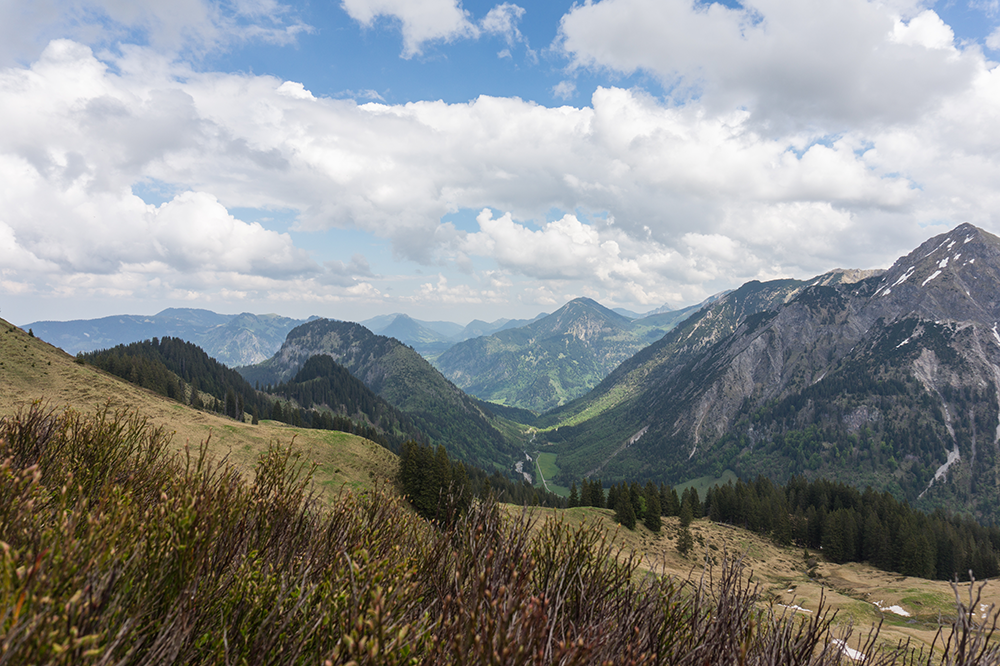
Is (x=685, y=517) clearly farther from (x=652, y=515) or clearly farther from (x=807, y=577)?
(x=807, y=577)

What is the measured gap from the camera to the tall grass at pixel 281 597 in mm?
7230

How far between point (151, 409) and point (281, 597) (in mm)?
76397

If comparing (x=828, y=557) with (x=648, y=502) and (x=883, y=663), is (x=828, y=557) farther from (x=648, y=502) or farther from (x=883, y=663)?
(x=883, y=663)

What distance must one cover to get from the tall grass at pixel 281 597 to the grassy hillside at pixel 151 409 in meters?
47.5

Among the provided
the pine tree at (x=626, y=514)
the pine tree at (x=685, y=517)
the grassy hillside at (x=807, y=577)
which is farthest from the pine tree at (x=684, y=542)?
the pine tree at (x=626, y=514)

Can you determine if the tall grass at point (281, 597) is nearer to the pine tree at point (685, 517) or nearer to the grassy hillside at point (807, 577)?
the grassy hillside at point (807, 577)

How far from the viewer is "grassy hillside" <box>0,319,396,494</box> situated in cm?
5931

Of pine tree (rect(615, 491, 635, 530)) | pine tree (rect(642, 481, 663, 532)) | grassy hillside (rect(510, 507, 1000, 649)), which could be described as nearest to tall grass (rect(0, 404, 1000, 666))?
grassy hillside (rect(510, 507, 1000, 649))

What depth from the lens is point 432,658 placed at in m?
8.74

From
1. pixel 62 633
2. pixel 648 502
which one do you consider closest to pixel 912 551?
pixel 648 502

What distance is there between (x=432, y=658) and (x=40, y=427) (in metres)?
23.3

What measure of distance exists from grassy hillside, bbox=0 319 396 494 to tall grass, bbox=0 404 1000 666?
4755 cm

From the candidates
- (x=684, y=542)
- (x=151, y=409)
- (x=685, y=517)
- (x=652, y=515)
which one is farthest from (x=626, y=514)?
(x=151, y=409)

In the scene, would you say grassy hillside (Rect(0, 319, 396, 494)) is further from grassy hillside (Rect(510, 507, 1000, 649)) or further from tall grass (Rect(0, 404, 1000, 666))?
tall grass (Rect(0, 404, 1000, 666))
